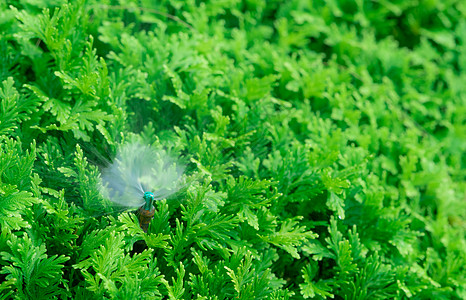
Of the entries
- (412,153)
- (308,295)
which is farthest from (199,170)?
(412,153)

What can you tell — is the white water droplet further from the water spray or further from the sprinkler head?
the sprinkler head

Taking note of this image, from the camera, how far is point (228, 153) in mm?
2873

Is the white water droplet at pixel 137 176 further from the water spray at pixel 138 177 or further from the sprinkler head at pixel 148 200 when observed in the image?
the sprinkler head at pixel 148 200

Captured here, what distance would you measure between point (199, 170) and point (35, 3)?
150 centimetres

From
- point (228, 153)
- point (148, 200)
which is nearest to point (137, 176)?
point (148, 200)

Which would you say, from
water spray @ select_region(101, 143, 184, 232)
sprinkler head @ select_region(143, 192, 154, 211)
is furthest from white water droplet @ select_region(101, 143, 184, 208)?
sprinkler head @ select_region(143, 192, 154, 211)

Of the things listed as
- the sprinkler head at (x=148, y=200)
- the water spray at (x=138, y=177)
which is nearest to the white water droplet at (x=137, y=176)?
the water spray at (x=138, y=177)

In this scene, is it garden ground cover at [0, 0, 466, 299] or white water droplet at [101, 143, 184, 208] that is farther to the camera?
white water droplet at [101, 143, 184, 208]

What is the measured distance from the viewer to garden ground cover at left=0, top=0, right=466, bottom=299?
2.28 metres

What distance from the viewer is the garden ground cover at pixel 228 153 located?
89.7 inches

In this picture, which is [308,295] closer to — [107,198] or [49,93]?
[107,198]

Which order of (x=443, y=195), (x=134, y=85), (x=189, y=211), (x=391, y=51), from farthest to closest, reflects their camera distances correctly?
(x=391, y=51)
(x=443, y=195)
(x=134, y=85)
(x=189, y=211)

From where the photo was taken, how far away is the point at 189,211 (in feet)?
7.77

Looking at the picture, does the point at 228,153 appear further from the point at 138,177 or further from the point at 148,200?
the point at 148,200
